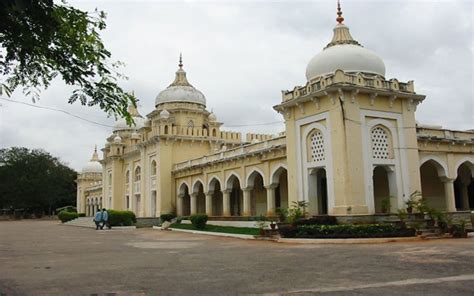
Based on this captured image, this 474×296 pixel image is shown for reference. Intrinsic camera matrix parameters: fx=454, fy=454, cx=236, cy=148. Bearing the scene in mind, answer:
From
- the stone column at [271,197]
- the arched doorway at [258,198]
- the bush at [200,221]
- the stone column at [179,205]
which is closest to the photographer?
the stone column at [271,197]

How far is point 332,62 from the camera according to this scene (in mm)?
20562

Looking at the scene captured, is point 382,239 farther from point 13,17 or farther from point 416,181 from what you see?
point 13,17

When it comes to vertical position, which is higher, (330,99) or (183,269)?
(330,99)

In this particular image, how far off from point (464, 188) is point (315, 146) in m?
11.2

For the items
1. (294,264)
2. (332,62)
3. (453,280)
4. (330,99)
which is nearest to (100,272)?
(294,264)

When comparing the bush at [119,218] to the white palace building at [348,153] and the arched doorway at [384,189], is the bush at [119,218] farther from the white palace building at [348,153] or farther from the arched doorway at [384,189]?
the arched doorway at [384,189]

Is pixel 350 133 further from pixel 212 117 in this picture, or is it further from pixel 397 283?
pixel 212 117

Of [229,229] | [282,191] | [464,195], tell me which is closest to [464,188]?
[464,195]

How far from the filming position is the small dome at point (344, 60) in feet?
66.8

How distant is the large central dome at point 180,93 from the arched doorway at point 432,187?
19.6 metres

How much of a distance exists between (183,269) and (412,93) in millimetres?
14902

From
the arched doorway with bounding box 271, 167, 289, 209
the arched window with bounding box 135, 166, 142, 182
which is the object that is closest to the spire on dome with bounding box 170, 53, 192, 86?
the arched window with bounding box 135, 166, 142, 182

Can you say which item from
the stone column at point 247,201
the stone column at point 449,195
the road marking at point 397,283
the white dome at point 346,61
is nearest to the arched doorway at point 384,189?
the stone column at point 449,195

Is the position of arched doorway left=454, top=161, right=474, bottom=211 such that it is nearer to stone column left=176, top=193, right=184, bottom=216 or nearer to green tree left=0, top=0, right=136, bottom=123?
stone column left=176, top=193, right=184, bottom=216
